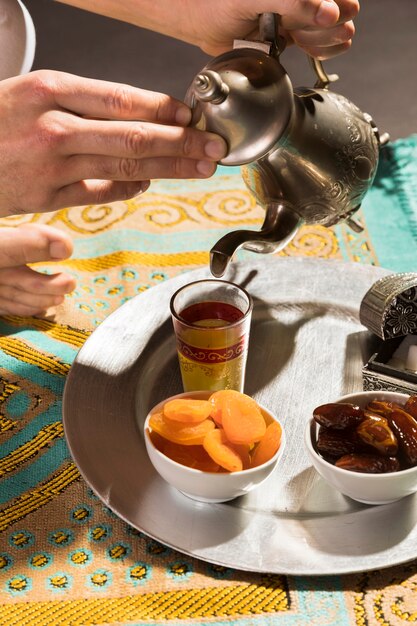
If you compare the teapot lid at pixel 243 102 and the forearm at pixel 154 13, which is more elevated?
the teapot lid at pixel 243 102

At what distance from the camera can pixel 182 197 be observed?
1.23m

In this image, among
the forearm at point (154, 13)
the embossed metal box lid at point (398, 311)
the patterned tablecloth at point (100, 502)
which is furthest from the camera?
the forearm at point (154, 13)

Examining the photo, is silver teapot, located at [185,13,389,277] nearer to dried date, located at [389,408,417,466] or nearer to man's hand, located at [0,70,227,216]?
man's hand, located at [0,70,227,216]

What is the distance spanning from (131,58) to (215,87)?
122 cm

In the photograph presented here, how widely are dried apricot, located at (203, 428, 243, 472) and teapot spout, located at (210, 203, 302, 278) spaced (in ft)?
0.52

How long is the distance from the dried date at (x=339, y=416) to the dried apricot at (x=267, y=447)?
0.04m

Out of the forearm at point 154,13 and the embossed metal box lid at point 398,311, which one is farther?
the forearm at point 154,13

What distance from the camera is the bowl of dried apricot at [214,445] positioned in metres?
0.64

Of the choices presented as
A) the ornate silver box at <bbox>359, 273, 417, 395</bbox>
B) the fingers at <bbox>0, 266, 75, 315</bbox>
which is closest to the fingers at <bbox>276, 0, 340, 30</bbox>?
the ornate silver box at <bbox>359, 273, 417, 395</bbox>

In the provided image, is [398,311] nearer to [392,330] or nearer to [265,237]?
[392,330]

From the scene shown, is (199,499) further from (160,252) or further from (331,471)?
(160,252)

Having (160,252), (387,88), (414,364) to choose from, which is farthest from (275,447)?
(387,88)

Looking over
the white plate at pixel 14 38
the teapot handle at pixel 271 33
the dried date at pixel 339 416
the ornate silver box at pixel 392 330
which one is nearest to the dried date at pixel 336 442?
the dried date at pixel 339 416

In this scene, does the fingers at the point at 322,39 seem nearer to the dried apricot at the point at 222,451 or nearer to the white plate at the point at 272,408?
the white plate at the point at 272,408
